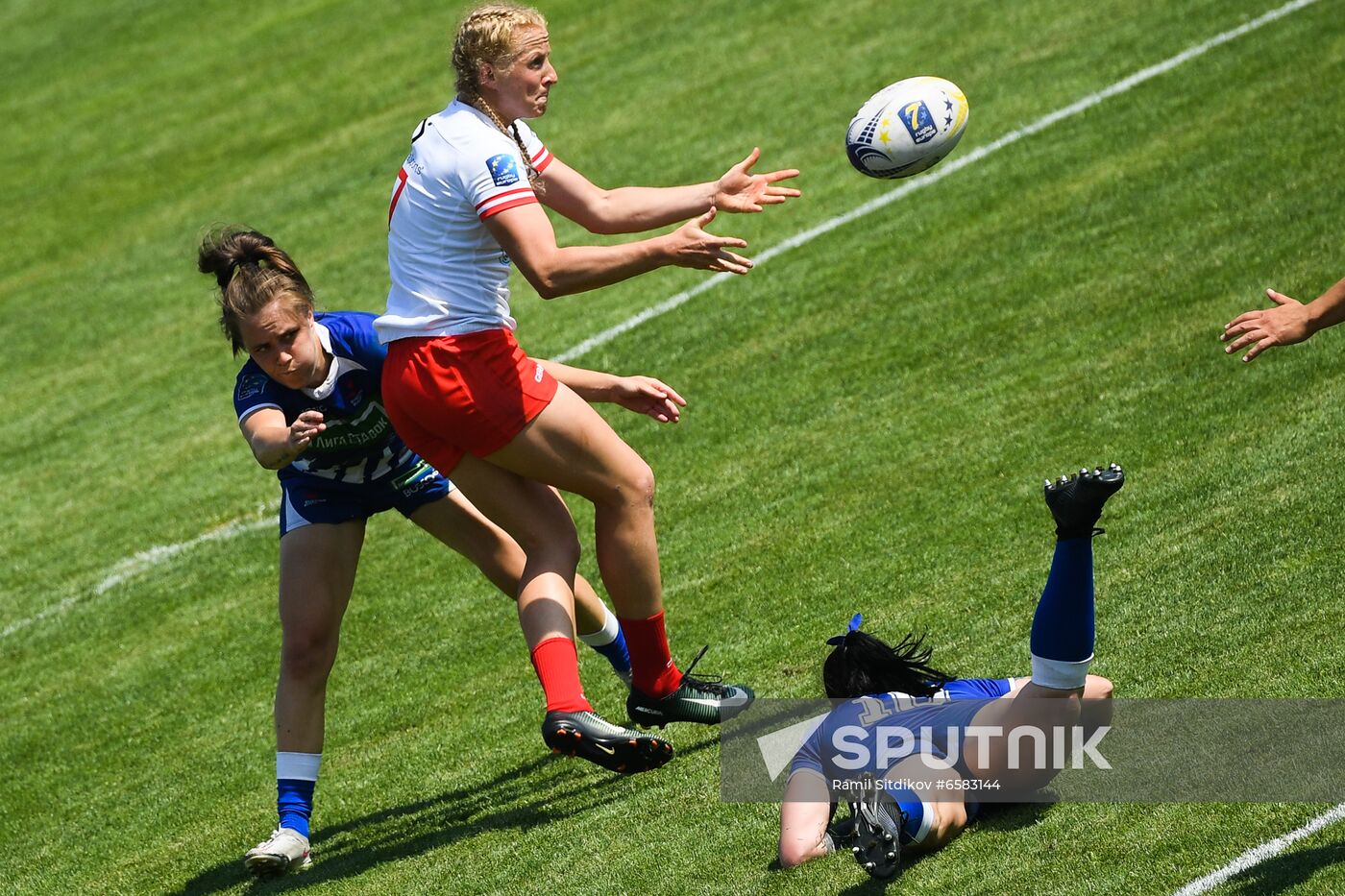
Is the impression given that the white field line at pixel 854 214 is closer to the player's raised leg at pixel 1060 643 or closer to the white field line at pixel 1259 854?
the player's raised leg at pixel 1060 643

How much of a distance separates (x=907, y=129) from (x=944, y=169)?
17.5 feet

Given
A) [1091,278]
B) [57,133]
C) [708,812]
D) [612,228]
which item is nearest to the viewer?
[708,812]

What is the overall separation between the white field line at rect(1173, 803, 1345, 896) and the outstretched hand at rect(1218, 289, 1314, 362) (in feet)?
4.03

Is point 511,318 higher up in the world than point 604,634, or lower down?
higher up

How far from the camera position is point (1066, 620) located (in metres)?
4.19

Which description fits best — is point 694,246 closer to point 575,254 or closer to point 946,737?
point 575,254

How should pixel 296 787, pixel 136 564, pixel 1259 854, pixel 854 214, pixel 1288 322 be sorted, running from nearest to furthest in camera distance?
pixel 1259 854, pixel 1288 322, pixel 296 787, pixel 136 564, pixel 854 214

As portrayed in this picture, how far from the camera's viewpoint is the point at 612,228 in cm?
510

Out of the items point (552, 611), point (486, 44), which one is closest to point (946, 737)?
point (552, 611)

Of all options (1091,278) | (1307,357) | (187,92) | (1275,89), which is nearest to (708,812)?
(1307,357)

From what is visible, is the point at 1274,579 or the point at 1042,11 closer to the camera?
the point at 1274,579

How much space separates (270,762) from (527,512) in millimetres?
2060

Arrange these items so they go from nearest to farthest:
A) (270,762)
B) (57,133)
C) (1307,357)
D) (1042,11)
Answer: (270,762)
(1307,357)
(1042,11)
(57,133)

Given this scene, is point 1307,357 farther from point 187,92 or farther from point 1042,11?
point 187,92
